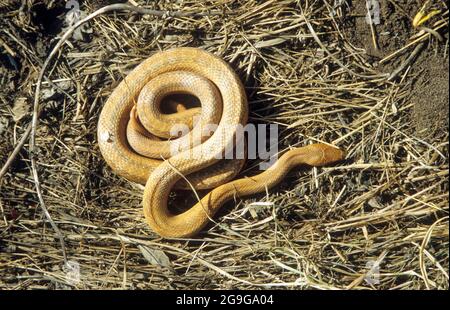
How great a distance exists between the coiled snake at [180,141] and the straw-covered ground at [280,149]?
0.61 feet

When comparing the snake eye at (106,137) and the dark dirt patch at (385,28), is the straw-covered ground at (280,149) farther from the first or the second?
the snake eye at (106,137)

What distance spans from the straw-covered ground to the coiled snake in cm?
19

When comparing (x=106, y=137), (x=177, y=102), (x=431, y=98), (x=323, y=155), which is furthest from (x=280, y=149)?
(x=106, y=137)

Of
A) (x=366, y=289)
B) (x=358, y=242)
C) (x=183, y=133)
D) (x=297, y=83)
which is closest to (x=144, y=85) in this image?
(x=183, y=133)

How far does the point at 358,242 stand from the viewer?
4547 mm

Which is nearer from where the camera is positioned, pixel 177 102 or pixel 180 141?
pixel 180 141

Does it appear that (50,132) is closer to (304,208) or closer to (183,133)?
(183,133)

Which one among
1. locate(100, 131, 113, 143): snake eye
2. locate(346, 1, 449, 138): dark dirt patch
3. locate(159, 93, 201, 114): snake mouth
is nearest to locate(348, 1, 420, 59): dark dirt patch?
locate(346, 1, 449, 138): dark dirt patch

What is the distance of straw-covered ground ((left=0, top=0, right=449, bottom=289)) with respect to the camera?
4.50 m

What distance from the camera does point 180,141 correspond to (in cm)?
466

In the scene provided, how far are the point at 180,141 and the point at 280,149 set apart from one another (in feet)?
3.32

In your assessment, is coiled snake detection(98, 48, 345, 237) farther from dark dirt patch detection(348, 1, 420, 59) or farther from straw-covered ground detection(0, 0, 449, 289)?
dark dirt patch detection(348, 1, 420, 59)
